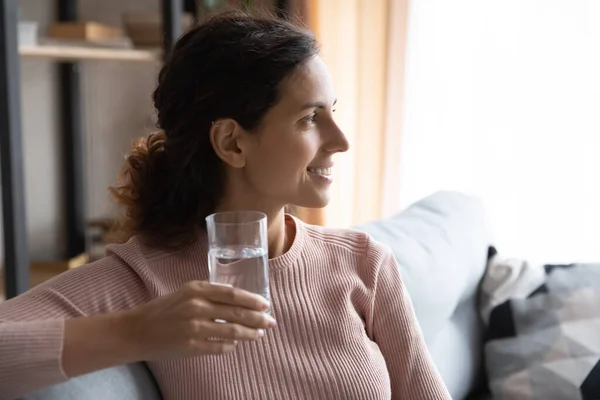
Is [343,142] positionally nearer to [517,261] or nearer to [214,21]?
[214,21]

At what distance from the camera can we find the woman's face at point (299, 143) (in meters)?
1.31

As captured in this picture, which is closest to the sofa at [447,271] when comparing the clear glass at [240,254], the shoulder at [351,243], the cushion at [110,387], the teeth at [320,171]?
the shoulder at [351,243]

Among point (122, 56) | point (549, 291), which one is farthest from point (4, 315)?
point (122, 56)

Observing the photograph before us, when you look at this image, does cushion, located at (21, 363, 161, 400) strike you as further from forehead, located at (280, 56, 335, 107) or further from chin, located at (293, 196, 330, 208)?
forehead, located at (280, 56, 335, 107)

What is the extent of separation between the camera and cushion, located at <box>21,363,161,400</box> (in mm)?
1097

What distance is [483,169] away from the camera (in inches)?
104

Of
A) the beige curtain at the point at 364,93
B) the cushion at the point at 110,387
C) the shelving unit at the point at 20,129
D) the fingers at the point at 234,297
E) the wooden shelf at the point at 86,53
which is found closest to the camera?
the fingers at the point at 234,297

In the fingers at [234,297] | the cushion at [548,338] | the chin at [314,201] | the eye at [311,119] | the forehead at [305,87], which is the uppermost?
the forehead at [305,87]

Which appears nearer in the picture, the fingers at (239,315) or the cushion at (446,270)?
the fingers at (239,315)

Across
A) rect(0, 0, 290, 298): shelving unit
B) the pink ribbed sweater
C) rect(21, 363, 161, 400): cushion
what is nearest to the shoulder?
the pink ribbed sweater

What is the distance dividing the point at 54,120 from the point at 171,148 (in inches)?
72.8

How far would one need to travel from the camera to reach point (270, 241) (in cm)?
139

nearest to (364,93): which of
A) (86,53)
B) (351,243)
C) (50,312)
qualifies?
(86,53)

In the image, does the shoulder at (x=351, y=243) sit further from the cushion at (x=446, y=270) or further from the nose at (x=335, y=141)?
the cushion at (x=446, y=270)
